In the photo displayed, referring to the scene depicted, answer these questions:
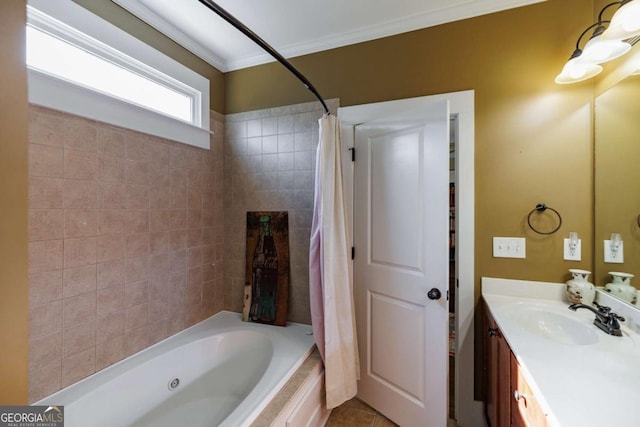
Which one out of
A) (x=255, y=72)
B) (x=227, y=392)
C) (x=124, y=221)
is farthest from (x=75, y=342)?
(x=255, y=72)

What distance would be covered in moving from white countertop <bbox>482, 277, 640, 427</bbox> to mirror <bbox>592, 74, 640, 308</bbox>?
219 millimetres

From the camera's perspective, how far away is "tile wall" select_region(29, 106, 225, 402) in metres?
1.18

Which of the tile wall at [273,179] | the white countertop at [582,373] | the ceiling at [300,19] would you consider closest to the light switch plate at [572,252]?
the white countertop at [582,373]

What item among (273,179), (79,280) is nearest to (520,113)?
(273,179)

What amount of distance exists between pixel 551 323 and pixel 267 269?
1857mm

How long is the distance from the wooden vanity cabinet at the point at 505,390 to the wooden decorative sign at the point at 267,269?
4.59 ft

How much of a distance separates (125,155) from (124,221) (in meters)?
0.40

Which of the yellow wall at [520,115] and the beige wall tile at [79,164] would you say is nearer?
the beige wall tile at [79,164]

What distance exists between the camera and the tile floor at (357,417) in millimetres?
1661

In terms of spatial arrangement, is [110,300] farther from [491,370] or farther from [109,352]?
[491,370]

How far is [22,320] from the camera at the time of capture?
1.09ft

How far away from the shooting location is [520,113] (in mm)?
1514

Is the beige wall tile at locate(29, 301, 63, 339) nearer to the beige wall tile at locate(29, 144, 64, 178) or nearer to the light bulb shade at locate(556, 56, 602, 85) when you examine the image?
the beige wall tile at locate(29, 144, 64, 178)

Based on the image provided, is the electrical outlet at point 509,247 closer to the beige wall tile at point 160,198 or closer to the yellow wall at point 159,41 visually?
the beige wall tile at point 160,198
